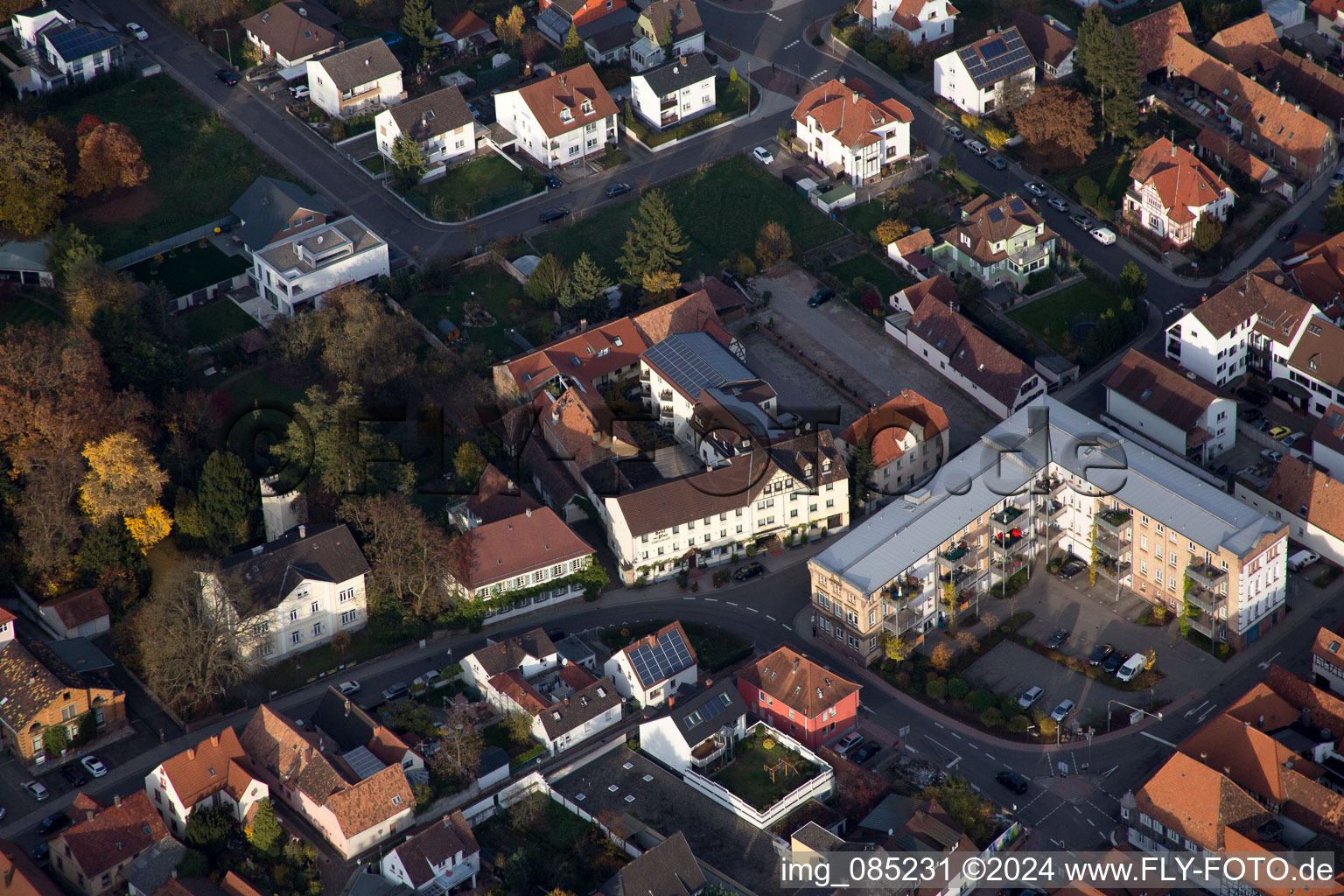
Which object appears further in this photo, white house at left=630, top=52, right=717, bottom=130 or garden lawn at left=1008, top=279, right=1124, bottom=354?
white house at left=630, top=52, right=717, bottom=130

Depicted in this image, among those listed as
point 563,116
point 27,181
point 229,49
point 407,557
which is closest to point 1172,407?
point 407,557

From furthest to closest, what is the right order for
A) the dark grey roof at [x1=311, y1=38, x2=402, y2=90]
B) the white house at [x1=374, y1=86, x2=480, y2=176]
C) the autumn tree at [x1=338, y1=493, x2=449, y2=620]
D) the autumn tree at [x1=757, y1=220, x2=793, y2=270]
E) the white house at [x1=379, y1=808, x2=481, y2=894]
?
1. the dark grey roof at [x1=311, y1=38, x2=402, y2=90]
2. the white house at [x1=374, y1=86, x2=480, y2=176]
3. the autumn tree at [x1=757, y1=220, x2=793, y2=270]
4. the autumn tree at [x1=338, y1=493, x2=449, y2=620]
5. the white house at [x1=379, y1=808, x2=481, y2=894]

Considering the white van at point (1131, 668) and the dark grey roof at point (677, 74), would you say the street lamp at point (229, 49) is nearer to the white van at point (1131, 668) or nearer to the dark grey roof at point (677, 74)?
the dark grey roof at point (677, 74)

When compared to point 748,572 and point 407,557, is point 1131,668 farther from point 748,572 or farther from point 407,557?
point 407,557

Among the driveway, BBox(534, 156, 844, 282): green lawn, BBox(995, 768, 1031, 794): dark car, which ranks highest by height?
BBox(534, 156, 844, 282): green lawn

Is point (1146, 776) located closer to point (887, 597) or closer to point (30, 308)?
point (887, 597)

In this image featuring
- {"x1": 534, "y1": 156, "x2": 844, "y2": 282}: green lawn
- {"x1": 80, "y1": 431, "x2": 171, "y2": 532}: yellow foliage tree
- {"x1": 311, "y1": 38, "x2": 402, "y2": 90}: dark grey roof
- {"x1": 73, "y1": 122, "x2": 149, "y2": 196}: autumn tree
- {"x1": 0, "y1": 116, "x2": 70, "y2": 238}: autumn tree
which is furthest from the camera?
{"x1": 311, "y1": 38, "x2": 402, "y2": 90}: dark grey roof

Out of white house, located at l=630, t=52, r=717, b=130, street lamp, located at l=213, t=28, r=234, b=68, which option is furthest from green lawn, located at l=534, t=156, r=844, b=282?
street lamp, located at l=213, t=28, r=234, b=68

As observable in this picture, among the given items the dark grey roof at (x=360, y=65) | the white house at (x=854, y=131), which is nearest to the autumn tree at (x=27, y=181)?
the dark grey roof at (x=360, y=65)

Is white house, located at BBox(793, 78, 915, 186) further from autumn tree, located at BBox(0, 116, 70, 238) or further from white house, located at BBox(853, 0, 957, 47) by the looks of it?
autumn tree, located at BBox(0, 116, 70, 238)
